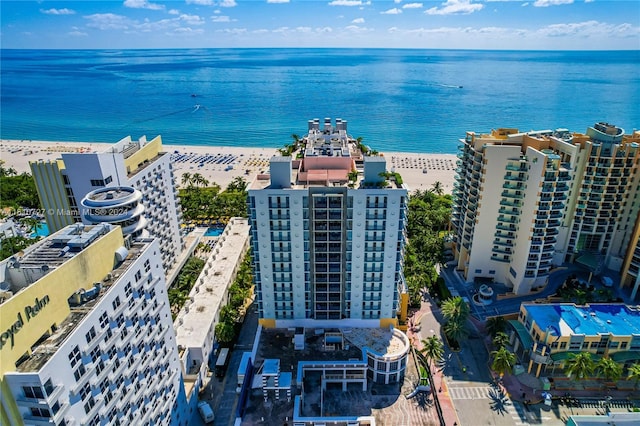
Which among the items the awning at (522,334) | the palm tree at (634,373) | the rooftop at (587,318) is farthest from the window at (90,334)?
the palm tree at (634,373)

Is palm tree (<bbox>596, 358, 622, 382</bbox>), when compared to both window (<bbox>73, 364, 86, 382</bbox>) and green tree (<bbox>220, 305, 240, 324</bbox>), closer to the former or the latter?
green tree (<bbox>220, 305, 240, 324</bbox>)

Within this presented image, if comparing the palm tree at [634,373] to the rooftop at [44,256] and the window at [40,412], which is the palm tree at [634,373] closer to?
the window at [40,412]

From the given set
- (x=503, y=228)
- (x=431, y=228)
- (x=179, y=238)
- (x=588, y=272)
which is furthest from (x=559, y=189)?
(x=179, y=238)

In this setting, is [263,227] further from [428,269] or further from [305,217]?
[428,269]

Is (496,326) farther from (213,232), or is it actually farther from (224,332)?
(213,232)

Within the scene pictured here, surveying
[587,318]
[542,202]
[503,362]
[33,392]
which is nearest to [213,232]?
[503,362]
